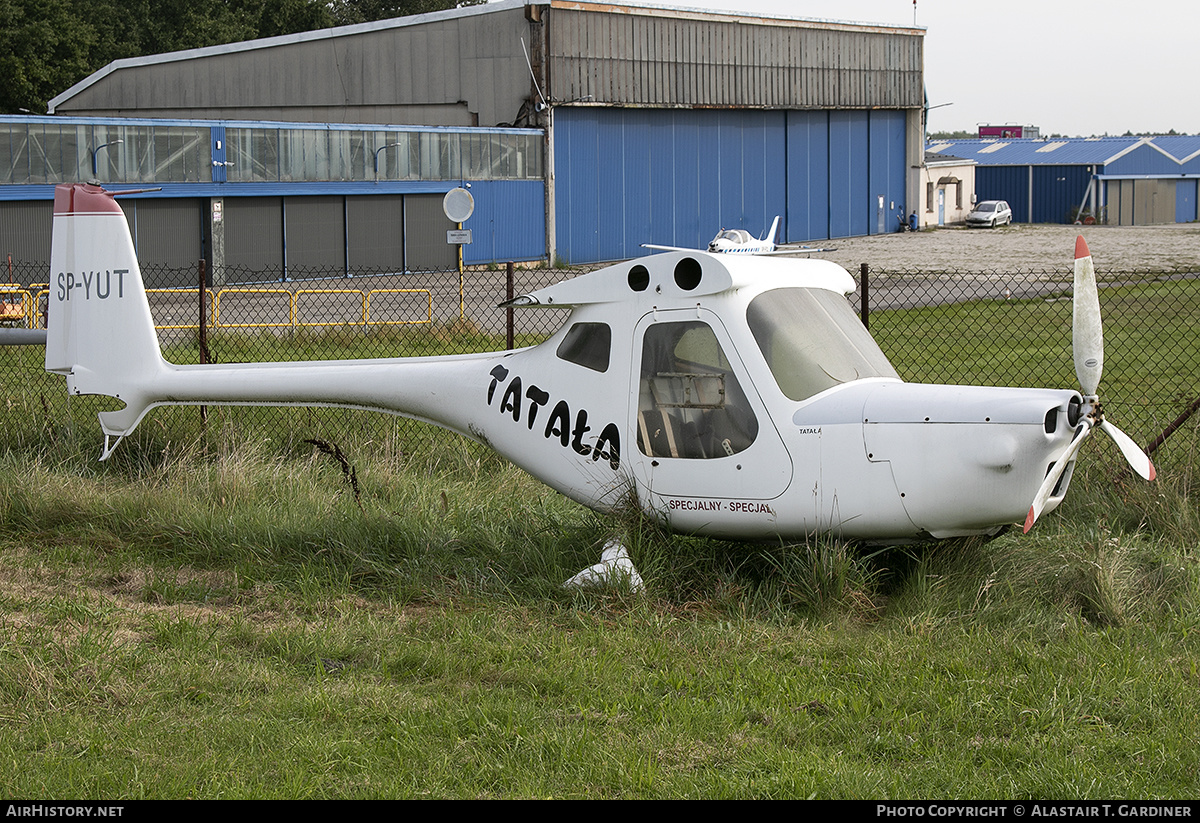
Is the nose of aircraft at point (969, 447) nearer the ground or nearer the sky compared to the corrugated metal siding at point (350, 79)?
nearer the ground

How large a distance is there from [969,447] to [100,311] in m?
5.41

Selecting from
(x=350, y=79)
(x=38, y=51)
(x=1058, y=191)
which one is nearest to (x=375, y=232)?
(x=350, y=79)

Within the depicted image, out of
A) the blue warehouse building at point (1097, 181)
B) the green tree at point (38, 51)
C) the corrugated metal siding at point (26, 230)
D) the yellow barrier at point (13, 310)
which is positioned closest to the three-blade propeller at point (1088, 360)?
the yellow barrier at point (13, 310)

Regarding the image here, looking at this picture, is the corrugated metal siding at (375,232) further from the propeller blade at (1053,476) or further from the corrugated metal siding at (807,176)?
the propeller blade at (1053,476)

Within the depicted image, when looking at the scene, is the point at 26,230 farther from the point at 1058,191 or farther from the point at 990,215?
the point at 1058,191

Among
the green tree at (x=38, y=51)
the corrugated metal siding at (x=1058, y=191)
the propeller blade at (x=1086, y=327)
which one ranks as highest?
the green tree at (x=38, y=51)

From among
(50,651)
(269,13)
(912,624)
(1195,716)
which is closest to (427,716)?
(50,651)

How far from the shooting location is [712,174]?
45.0m

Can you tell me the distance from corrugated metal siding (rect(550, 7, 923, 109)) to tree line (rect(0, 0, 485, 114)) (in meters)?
27.5

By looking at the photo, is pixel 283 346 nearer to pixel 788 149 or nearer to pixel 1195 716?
pixel 1195 716

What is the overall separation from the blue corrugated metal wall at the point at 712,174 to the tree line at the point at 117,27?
27.2 m

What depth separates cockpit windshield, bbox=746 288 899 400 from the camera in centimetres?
561

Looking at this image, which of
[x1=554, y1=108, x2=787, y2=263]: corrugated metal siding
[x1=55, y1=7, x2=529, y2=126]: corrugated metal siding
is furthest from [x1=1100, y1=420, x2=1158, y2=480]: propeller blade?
[x1=554, y1=108, x2=787, y2=263]: corrugated metal siding

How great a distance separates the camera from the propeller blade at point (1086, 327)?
17.0ft
